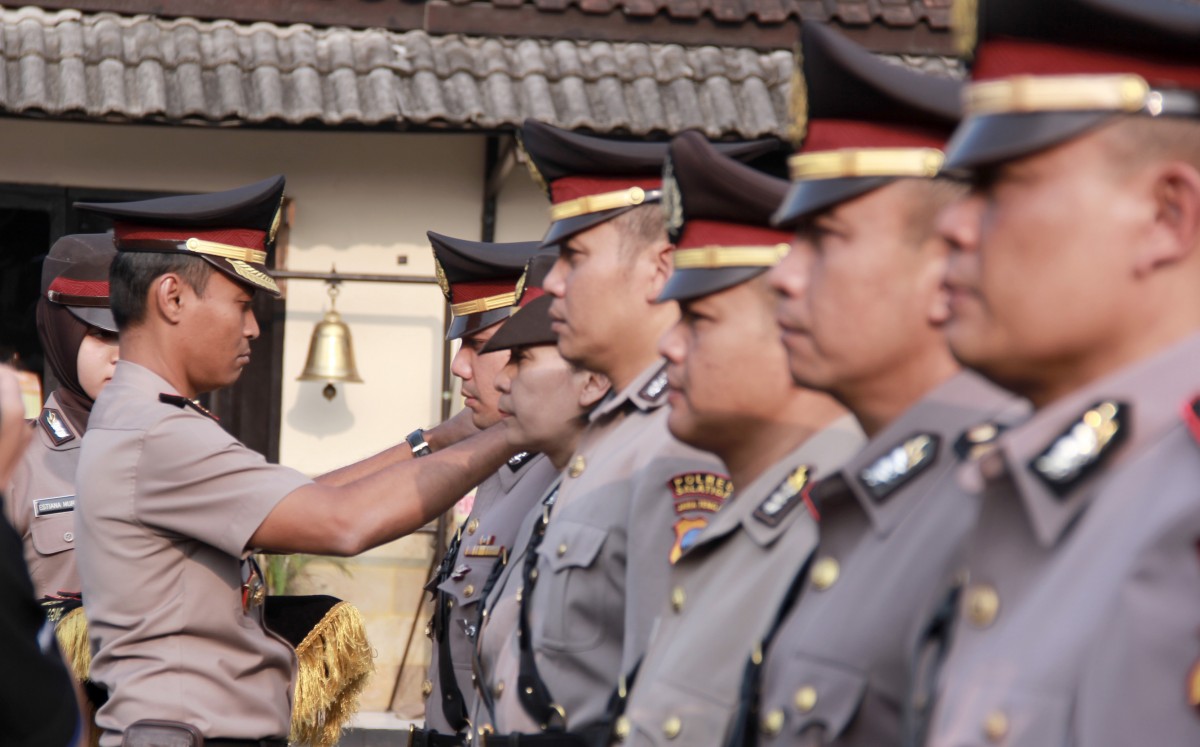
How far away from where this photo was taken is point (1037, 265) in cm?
166

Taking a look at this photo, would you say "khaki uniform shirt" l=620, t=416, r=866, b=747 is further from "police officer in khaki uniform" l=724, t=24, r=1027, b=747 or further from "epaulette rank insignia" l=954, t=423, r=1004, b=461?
"epaulette rank insignia" l=954, t=423, r=1004, b=461

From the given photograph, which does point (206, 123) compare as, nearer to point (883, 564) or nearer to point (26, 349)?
point (26, 349)

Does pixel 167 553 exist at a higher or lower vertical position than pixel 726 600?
lower

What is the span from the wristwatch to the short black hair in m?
0.90

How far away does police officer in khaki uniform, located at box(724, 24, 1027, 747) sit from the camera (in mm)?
2016

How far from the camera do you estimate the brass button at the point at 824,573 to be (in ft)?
7.00

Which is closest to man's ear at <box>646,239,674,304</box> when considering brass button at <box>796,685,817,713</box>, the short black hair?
the short black hair

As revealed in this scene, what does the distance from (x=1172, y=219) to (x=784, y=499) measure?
3.18 ft

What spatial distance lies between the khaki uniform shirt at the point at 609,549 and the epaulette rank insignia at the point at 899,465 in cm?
74

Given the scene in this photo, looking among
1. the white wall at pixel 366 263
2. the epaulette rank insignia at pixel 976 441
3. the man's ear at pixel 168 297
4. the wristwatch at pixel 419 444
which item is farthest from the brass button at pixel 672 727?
the white wall at pixel 366 263

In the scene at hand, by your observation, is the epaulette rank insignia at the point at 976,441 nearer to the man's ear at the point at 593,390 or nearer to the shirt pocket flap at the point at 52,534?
the man's ear at the point at 593,390

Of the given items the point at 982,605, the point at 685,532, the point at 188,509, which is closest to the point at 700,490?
the point at 685,532

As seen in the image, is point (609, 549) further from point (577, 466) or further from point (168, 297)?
point (168, 297)

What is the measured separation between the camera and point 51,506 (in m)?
4.92
